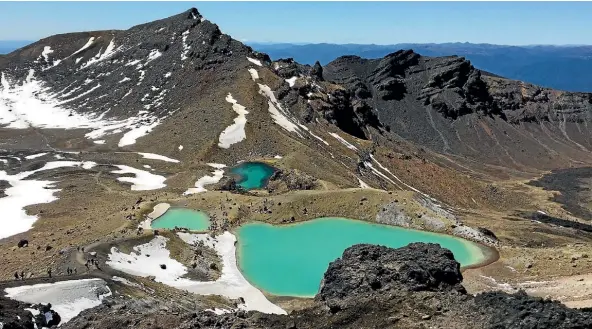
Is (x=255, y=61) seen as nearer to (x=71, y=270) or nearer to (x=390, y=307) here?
(x=71, y=270)

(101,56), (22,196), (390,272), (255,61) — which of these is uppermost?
(101,56)

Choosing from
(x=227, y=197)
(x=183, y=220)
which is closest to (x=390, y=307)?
(x=183, y=220)

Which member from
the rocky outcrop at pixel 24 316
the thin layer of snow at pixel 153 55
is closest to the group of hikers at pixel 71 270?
the rocky outcrop at pixel 24 316

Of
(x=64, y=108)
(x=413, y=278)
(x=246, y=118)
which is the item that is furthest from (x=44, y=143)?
(x=413, y=278)

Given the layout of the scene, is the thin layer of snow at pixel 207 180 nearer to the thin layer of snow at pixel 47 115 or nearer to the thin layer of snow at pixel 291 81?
the thin layer of snow at pixel 47 115

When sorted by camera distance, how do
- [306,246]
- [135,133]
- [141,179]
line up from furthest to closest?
[135,133], [141,179], [306,246]

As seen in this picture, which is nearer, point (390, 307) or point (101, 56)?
point (390, 307)

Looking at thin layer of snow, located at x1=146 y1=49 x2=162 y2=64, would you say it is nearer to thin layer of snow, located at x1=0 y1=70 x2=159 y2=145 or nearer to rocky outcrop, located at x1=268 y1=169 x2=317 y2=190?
thin layer of snow, located at x1=0 y1=70 x2=159 y2=145

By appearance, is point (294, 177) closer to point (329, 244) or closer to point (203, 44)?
point (329, 244)
